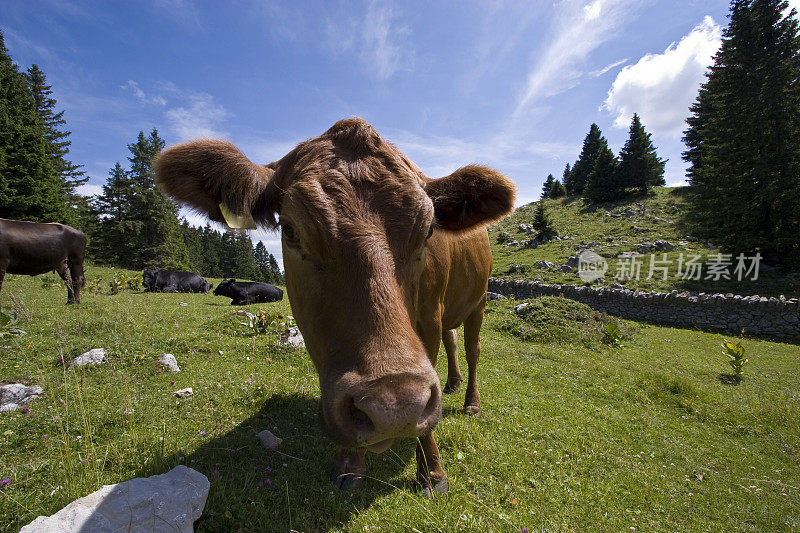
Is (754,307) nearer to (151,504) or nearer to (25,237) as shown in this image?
(151,504)

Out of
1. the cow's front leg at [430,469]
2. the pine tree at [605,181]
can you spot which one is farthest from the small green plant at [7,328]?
the pine tree at [605,181]

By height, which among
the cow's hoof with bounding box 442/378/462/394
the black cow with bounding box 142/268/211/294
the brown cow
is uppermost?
the brown cow

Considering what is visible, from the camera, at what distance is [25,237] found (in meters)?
10.1

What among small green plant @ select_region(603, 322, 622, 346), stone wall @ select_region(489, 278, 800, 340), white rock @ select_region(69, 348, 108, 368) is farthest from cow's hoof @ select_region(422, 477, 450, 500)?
stone wall @ select_region(489, 278, 800, 340)

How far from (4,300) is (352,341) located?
14.5m

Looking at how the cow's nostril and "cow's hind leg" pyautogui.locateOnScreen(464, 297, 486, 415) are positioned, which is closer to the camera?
the cow's nostril

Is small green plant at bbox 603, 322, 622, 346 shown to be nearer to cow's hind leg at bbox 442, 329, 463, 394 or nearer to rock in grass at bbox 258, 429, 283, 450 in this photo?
cow's hind leg at bbox 442, 329, 463, 394

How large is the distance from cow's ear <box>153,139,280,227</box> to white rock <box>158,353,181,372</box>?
3.65 meters

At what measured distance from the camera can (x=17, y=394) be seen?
3.94 metres

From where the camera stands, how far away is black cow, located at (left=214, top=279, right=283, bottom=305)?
1565 cm

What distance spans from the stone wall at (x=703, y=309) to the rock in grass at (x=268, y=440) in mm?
19152

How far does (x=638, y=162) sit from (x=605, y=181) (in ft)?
15.8

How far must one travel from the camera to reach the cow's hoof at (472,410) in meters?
4.89

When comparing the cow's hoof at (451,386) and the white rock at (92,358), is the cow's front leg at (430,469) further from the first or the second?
the white rock at (92,358)
